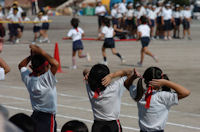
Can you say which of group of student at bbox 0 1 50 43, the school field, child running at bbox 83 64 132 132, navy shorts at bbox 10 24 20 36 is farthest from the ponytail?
navy shorts at bbox 10 24 20 36

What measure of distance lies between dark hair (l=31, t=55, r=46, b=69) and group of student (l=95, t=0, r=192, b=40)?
23355 mm

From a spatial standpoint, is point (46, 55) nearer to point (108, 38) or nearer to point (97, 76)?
point (97, 76)

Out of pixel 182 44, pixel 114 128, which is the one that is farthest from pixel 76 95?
pixel 182 44

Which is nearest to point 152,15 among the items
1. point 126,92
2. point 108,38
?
point 108,38

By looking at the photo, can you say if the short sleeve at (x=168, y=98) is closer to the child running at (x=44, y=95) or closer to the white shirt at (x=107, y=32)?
the child running at (x=44, y=95)

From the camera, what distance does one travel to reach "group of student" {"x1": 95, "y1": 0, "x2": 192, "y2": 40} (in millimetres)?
29172

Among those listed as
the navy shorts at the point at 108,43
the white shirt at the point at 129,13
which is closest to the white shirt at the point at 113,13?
the white shirt at the point at 129,13

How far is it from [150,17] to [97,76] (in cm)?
2397

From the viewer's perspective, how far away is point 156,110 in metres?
5.47

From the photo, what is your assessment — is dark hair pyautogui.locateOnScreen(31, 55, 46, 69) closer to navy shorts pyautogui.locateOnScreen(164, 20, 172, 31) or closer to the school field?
the school field

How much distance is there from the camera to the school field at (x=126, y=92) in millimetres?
9812

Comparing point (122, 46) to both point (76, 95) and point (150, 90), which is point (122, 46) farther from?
point (150, 90)

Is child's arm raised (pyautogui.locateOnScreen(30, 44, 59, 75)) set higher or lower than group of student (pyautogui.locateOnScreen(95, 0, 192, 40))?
higher

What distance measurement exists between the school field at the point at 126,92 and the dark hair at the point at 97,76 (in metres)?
3.21
